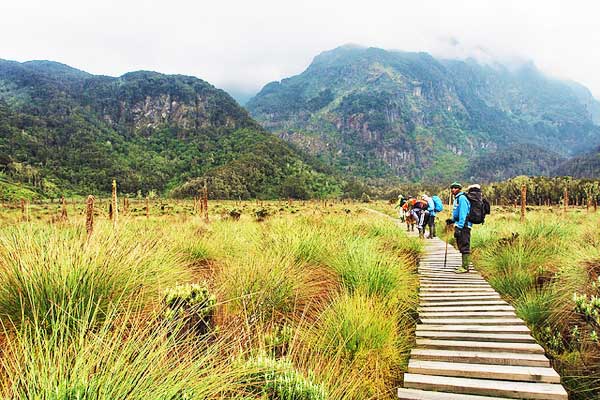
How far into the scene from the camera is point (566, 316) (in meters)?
4.76

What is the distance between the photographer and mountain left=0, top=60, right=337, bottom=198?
11375cm

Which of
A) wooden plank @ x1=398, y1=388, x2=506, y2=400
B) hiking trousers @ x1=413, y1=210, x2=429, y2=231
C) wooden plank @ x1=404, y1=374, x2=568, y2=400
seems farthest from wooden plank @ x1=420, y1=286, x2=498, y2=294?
hiking trousers @ x1=413, y1=210, x2=429, y2=231

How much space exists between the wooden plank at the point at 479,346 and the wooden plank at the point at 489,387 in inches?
22.2

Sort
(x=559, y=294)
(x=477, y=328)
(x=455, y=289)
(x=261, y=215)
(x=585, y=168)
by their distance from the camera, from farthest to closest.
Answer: (x=585, y=168), (x=261, y=215), (x=455, y=289), (x=559, y=294), (x=477, y=328)

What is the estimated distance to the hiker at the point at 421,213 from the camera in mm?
13050

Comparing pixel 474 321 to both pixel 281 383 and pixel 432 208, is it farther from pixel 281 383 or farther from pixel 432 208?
pixel 432 208

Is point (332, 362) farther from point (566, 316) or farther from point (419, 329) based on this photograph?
point (566, 316)

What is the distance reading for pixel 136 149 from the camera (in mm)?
154500

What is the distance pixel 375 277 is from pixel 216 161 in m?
149

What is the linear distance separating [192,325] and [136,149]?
16843 centimetres

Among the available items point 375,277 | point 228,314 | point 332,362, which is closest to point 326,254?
point 375,277

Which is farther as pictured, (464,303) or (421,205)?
(421,205)

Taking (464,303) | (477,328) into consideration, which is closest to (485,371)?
(477,328)

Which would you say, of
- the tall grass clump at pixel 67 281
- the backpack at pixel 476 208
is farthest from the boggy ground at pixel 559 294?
the tall grass clump at pixel 67 281
